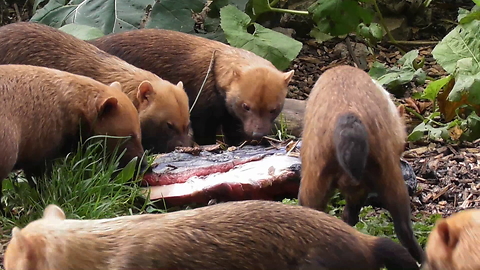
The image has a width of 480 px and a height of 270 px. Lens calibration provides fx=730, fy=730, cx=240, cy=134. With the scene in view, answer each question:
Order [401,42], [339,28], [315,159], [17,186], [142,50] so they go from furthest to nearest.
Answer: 1. [401,42]
2. [339,28]
3. [142,50]
4. [17,186]
5. [315,159]

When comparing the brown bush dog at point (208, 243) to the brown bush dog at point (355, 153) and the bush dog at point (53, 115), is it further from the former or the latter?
the bush dog at point (53, 115)

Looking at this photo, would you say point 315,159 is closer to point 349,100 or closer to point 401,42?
point 349,100

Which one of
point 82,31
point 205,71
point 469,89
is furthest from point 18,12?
point 469,89

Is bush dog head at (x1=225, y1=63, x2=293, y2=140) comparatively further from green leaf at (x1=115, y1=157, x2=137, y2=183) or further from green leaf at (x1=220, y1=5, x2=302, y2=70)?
green leaf at (x1=115, y1=157, x2=137, y2=183)

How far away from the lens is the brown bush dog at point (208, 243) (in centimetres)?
334

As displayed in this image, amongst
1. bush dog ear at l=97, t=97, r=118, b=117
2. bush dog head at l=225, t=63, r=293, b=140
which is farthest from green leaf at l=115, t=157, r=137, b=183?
bush dog head at l=225, t=63, r=293, b=140

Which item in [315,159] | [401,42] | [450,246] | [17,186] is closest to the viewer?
[450,246]

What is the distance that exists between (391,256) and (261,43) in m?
4.77

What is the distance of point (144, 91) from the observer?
21.0 feet

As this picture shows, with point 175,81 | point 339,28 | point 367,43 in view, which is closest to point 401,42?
point 367,43

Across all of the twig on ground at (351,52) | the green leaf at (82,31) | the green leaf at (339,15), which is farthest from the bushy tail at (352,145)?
the twig on ground at (351,52)

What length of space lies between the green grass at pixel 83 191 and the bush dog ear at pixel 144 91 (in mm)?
1070

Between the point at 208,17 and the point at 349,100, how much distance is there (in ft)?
17.2

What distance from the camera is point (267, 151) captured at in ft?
19.7
